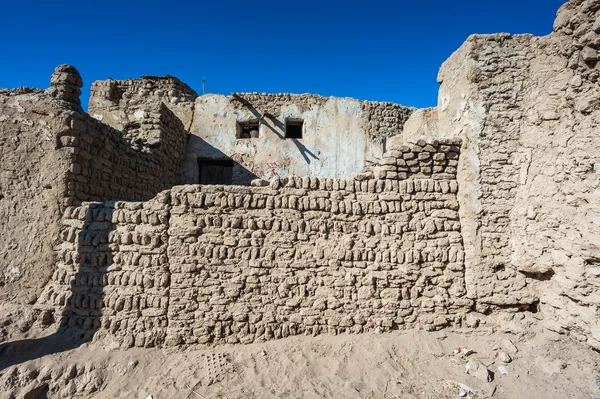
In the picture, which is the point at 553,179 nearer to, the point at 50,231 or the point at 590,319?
the point at 590,319

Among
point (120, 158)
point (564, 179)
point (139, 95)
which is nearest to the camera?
point (564, 179)

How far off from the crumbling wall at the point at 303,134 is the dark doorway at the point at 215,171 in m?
0.41

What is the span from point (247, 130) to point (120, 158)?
597 centimetres

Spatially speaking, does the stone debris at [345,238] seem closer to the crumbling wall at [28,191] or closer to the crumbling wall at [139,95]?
the crumbling wall at [28,191]

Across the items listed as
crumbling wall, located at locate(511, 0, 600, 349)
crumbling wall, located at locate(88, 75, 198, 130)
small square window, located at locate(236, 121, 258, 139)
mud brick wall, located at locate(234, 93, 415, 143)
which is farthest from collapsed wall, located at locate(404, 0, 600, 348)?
crumbling wall, located at locate(88, 75, 198, 130)

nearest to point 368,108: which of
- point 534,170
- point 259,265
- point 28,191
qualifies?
point 534,170

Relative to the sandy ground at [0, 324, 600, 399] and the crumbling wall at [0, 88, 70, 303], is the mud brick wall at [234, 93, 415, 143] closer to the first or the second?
the crumbling wall at [0, 88, 70, 303]

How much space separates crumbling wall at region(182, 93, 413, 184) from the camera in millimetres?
10828

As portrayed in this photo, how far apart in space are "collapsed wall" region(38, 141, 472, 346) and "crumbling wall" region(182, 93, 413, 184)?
21.4 feet

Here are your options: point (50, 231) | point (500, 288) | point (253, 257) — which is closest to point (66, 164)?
point (50, 231)

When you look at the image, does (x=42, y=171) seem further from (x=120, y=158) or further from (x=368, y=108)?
(x=368, y=108)

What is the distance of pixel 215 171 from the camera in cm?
1112

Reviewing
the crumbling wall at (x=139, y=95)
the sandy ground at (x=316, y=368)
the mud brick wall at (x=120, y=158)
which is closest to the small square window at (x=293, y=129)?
the crumbling wall at (x=139, y=95)

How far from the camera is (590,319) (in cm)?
344
